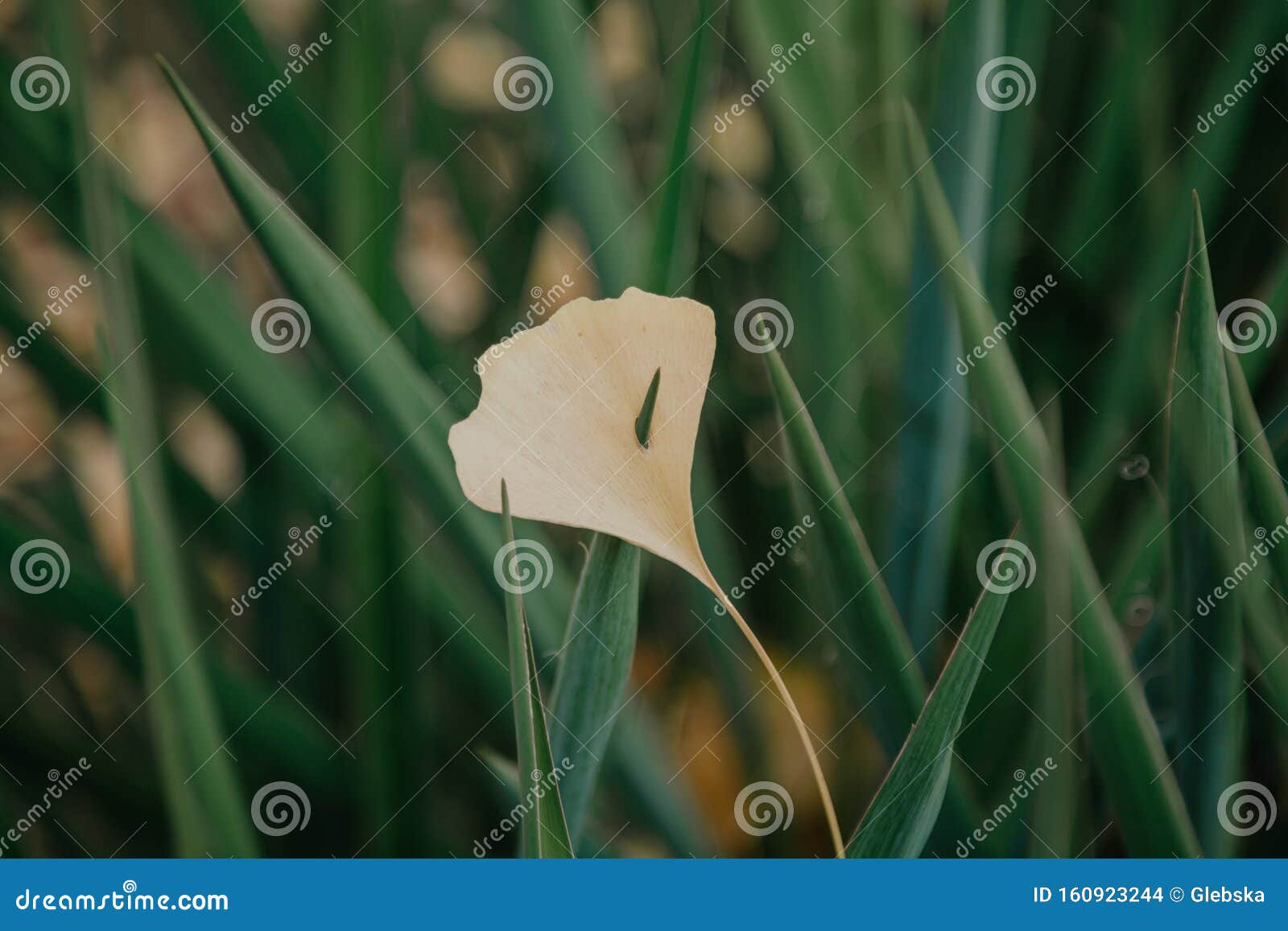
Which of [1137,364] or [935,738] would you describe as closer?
[935,738]

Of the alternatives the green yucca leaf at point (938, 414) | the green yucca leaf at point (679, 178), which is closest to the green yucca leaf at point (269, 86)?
the green yucca leaf at point (679, 178)

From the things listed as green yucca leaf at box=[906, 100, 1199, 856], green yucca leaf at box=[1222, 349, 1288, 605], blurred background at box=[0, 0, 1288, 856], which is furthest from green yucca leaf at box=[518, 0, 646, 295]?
green yucca leaf at box=[1222, 349, 1288, 605]

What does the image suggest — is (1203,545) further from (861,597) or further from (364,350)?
(364,350)

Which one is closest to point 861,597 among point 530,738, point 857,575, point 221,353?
point 857,575

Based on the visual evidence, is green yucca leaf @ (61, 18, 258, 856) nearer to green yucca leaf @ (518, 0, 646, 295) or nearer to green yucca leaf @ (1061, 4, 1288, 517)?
green yucca leaf @ (518, 0, 646, 295)

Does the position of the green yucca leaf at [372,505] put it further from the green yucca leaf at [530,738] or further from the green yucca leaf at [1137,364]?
the green yucca leaf at [1137,364]

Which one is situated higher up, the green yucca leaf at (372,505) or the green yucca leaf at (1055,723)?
the green yucca leaf at (372,505)
